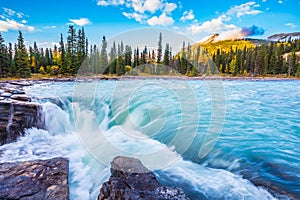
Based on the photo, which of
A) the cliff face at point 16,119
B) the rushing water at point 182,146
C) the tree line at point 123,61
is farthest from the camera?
the tree line at point 123,61

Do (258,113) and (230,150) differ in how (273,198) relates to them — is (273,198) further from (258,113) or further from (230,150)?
(258,113)

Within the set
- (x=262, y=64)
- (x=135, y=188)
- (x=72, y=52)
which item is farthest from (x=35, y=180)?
(x=262, y=64)

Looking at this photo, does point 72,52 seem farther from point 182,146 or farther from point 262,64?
point 262,64

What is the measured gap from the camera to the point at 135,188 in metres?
3.39

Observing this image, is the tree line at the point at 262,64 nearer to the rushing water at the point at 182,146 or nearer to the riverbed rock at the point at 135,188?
the rushing water at the point at 182,146

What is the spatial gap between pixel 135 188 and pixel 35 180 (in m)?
2.12

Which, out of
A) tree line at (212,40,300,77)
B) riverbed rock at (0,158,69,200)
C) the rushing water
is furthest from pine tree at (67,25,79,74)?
tree line at (212,40,300,77)

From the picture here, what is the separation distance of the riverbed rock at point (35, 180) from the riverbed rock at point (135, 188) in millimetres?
880

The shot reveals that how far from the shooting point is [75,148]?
7027 mm

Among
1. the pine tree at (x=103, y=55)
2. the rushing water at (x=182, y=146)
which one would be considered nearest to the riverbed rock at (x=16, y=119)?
the rushing water at (x=182, y=146)

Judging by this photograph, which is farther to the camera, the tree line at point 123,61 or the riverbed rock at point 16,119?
the tree line at point 123,61

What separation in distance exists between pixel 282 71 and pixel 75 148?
7559cm

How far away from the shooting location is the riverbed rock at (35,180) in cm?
343

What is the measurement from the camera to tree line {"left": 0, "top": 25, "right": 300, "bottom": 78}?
41.5ft
